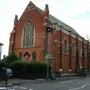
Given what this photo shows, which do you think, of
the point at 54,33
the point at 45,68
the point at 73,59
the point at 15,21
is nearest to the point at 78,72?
the point at 73,59

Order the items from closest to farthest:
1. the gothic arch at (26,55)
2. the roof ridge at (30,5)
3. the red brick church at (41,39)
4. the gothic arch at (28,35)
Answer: the red brick church at (41,39), the gothic arch at (26,55), the gothic arch at (28,35), the roof ridge at (30,5)

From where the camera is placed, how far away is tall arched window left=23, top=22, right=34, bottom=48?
6325cm

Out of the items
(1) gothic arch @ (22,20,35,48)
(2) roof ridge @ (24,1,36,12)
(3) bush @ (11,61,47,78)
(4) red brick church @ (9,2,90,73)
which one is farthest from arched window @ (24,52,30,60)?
(3) bush @ (11,61,47,78)

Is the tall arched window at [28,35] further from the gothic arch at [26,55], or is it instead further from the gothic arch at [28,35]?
the gothic arch at [26,55]

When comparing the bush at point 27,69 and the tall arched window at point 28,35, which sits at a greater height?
the tall arched window at point 28,35

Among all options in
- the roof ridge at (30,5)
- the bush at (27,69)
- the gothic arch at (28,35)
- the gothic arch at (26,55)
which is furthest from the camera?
the roof ridge at (30,5)

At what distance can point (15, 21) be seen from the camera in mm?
66688

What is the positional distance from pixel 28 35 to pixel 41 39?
15.2ft

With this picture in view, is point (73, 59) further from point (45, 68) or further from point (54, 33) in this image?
point (45, 68)

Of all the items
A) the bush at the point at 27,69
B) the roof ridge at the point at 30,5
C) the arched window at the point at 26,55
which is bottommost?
the bush at the point at 27,69

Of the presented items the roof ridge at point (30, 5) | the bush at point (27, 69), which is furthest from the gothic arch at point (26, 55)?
the bush at point (27, 69)

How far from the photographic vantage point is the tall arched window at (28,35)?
208 ft

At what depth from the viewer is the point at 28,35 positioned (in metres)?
63.9

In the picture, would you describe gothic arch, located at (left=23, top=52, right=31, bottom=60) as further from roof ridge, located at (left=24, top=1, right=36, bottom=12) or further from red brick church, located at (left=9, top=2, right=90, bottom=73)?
roof ridge, located at (left=24, top=1, right=36, bottom=12)
